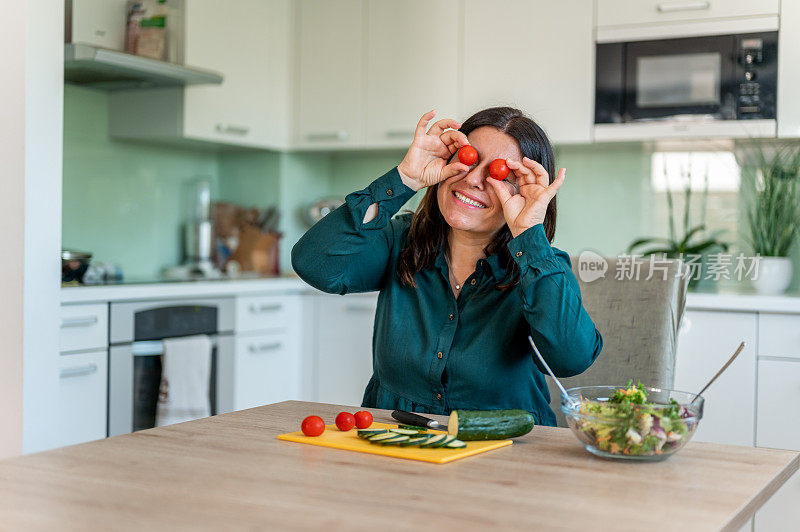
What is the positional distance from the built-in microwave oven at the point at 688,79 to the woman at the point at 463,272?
1859 mm

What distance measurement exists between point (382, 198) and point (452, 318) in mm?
287

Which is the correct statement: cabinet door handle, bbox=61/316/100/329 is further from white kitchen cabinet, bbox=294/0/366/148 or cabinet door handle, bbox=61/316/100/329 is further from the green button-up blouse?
white kitchen cabinet, bbox=294/0/366/148

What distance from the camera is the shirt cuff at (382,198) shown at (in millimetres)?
1767

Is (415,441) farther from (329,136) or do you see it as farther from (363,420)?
(329,136)

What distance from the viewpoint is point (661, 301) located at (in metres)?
1.85

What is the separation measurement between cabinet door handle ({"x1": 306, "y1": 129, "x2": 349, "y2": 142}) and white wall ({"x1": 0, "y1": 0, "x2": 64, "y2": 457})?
63.7 inches

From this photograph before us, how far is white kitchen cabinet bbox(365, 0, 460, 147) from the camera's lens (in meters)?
3.88

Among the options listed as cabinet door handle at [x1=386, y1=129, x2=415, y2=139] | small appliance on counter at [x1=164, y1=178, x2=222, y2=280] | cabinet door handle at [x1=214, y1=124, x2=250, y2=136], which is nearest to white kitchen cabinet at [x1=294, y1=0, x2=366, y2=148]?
cabinet door handle at [x1=386, y1=129, x2=415, y2=139]

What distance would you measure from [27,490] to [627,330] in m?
1.27

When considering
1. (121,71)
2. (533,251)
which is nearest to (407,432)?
(533,251)

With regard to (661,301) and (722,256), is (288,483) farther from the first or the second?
(722,256)

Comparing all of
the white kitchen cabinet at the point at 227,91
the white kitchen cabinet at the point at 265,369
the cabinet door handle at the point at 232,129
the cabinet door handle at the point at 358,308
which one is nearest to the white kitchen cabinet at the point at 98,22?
the white kitchen cabinet at the point at 227,91

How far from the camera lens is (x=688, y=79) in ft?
11.3

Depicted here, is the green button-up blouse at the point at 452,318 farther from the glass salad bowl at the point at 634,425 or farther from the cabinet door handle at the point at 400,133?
the cabinet door handle at the point at 400,133
